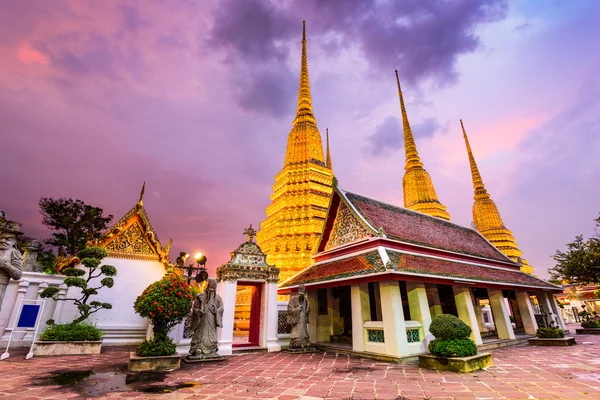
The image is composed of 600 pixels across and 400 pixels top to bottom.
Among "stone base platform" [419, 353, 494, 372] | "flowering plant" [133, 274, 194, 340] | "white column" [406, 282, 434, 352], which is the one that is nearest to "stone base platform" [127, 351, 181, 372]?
"flowering plant" [133, 274, 194, 340]

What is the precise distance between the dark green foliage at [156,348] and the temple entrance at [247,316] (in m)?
3.47

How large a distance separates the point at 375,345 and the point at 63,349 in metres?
9.52

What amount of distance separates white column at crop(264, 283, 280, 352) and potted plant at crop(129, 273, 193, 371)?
11.3 feet

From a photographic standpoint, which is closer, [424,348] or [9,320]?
[424,348]

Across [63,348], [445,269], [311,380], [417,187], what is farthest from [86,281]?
[417,187]

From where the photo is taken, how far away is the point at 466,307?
10.2m

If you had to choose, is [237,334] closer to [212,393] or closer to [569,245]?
[212,393]

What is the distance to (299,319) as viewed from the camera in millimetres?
10461

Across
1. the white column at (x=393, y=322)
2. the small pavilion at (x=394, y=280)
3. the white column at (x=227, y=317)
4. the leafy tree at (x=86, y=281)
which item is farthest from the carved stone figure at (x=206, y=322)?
the white column at (x=393, y=322)

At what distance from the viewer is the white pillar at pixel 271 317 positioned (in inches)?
405

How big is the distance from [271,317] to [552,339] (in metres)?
10.8

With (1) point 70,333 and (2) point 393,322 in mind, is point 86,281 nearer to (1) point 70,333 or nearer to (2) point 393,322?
(1) point 70,333

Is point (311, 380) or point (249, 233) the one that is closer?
point (311, 380)

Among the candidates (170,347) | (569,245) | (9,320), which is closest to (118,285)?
(9,320)
